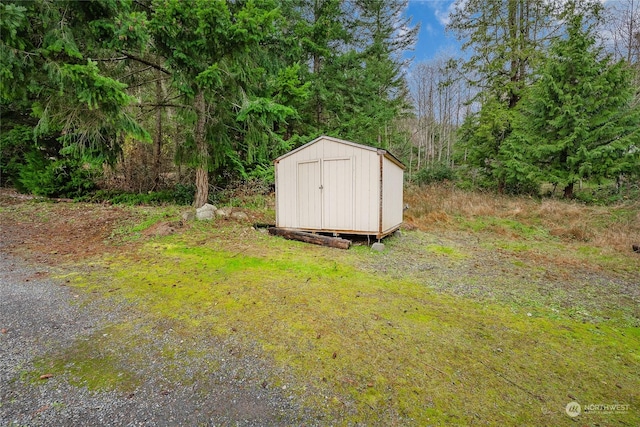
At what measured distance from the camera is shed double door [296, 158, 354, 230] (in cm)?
597

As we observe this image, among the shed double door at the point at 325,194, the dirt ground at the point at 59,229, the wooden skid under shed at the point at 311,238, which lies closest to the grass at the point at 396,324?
the wooden skid under shed at the point at 311,238

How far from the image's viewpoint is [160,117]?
35.0 ft

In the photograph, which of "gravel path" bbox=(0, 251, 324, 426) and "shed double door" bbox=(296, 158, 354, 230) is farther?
"shed double door" bbox=(296, 158, 354, 230)

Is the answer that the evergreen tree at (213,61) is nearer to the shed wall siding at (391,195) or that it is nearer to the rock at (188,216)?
the rock at (188,216)

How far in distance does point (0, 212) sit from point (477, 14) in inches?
755

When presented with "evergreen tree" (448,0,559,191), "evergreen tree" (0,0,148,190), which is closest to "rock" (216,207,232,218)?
"evergreen tree" (0,0,148,190)

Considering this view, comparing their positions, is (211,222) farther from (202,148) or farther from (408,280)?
(408,280)

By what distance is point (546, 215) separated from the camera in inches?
340

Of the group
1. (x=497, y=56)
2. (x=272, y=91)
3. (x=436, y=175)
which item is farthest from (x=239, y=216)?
(x=497, y=56)

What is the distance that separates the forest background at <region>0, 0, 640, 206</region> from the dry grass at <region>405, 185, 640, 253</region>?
1.53 metres

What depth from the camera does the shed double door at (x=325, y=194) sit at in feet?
19.6

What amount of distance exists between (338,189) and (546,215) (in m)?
7.17

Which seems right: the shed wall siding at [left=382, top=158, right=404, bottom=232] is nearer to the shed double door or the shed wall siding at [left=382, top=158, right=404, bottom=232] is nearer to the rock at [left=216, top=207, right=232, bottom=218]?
the shed double door

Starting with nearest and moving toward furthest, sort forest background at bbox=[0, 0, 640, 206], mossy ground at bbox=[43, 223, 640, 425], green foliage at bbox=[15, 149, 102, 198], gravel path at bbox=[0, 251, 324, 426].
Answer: gravel path at bbox=[0, 251, 324, 426] → mossy ground at bbox=[43, 223, 640, 425] → forest background at bbox=[0, 0, 640, 206] → green foliage at bbox=[15, 149, 102, 198]
